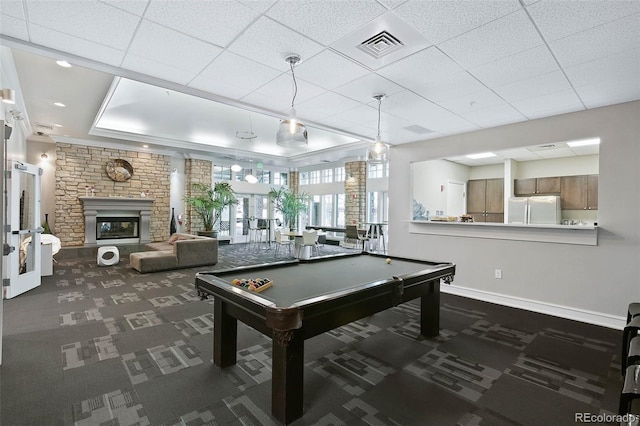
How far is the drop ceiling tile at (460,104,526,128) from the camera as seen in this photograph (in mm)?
3811

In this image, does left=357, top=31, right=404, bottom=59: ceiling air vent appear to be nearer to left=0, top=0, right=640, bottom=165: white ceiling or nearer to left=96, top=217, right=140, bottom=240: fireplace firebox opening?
left=0, top=0, right=640, bottom=165: white ceiling

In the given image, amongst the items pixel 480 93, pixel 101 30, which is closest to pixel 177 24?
pixel 101 30

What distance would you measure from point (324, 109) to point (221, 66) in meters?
1.49

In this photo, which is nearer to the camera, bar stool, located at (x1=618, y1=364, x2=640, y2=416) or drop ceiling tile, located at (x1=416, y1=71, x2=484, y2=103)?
bar stool, located at (x1=618, y1=364, x2=640, y2=416)

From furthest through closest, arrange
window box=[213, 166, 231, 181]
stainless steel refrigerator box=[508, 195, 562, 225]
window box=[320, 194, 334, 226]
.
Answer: window box=[320, 194, 334, 226] → window box=[213, 166, 231, 181] → stainless steel refrigerator box=[508, 195, 562, 225]

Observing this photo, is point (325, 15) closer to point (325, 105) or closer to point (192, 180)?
point (325, 105)

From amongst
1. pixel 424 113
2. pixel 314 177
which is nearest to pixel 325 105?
pixel 424 113

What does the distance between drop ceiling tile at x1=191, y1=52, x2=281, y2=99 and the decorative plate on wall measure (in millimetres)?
6885

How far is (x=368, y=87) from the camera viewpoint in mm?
3219

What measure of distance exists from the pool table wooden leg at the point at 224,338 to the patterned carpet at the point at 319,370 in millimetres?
108

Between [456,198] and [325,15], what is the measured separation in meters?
6.87

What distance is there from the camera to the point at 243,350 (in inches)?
114

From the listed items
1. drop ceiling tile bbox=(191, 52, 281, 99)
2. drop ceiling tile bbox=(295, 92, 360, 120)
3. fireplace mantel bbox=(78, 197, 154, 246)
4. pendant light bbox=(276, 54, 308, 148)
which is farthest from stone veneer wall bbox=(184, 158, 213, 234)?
pendant light bbox=(276, 54, 308, 148)

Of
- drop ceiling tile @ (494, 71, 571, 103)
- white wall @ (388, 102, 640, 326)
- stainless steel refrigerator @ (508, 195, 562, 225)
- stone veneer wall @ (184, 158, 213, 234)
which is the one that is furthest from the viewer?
stone veneer wall @ (184, 158, 213, 234)
